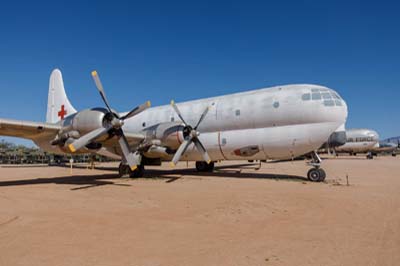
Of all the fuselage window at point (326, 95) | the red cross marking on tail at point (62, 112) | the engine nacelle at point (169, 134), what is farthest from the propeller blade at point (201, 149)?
the red cross marking on tail at point (62, 112)

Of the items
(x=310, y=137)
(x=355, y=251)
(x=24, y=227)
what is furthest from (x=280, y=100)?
(x=24, y=227)

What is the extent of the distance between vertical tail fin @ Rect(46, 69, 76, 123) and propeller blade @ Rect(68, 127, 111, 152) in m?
11.1

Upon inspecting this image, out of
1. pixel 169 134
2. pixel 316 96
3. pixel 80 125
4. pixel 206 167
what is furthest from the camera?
pixel 206 167

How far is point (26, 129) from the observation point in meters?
15.4

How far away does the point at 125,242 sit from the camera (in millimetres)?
5426

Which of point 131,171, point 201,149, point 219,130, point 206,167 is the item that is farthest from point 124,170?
point 206,167

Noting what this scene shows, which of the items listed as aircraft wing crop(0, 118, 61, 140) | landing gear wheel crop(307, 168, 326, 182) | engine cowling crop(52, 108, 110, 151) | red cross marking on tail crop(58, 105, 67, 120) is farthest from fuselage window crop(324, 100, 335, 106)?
red cross marking on tail crop(58, 105, 67, 120)

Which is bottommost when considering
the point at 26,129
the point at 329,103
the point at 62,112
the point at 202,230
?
the point at 202,230

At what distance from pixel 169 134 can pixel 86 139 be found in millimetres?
4971

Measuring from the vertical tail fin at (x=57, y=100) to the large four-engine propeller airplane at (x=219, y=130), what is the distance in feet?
22.9

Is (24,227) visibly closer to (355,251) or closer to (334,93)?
(355,251)

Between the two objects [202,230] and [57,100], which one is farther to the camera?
[57,100]

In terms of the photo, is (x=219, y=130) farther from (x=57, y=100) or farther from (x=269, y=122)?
(x=57, y=100)

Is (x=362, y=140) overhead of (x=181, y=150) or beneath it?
overhead
